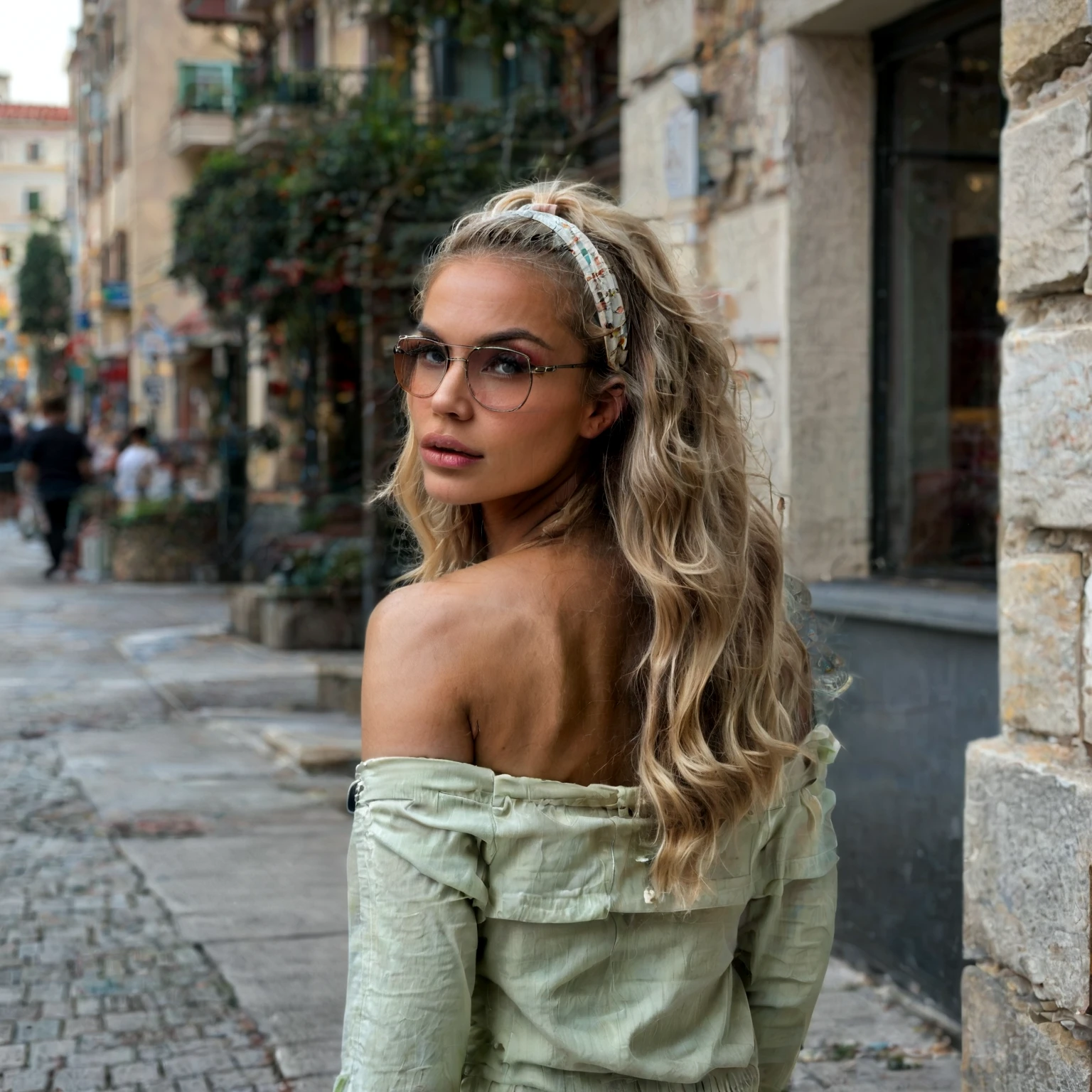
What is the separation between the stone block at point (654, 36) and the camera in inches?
210

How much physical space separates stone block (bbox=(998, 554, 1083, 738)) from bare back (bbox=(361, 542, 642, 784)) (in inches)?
45.2

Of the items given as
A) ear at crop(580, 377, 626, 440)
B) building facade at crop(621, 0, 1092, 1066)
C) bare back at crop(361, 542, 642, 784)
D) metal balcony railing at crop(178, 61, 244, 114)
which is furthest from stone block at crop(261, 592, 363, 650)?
metal balcony railing at crop(178, 61, 244, 114)

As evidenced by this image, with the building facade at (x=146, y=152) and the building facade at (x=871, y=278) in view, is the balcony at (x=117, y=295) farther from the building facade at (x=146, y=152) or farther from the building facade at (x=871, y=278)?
the building facade at (x=871, y=278)

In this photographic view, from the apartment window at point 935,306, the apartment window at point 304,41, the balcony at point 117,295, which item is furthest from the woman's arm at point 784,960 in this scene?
the balcony at point 117,295

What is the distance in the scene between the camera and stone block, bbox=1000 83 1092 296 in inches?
93.0

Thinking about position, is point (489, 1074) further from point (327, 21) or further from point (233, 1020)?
point (327, 21)

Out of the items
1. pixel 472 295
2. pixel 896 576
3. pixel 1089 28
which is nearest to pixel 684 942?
pixel 472 295

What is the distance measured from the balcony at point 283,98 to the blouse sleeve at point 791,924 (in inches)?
392

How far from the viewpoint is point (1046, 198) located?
8.02 ft

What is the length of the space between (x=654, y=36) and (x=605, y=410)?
170 inches

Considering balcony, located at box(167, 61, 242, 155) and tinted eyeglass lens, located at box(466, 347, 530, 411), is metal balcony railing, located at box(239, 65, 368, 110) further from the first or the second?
tinted eyeglass lens, located at box(466, 347, 530, 411)

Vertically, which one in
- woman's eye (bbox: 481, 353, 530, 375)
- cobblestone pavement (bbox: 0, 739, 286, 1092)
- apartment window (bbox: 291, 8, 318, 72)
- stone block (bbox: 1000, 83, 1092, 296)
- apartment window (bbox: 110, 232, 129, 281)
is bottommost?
cobblestone pavement (bbox: 0, 739, 286, 1092)

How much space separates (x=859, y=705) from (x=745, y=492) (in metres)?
2.64

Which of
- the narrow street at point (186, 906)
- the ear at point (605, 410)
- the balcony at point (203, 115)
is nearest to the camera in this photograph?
the ear at point (605, 410)
